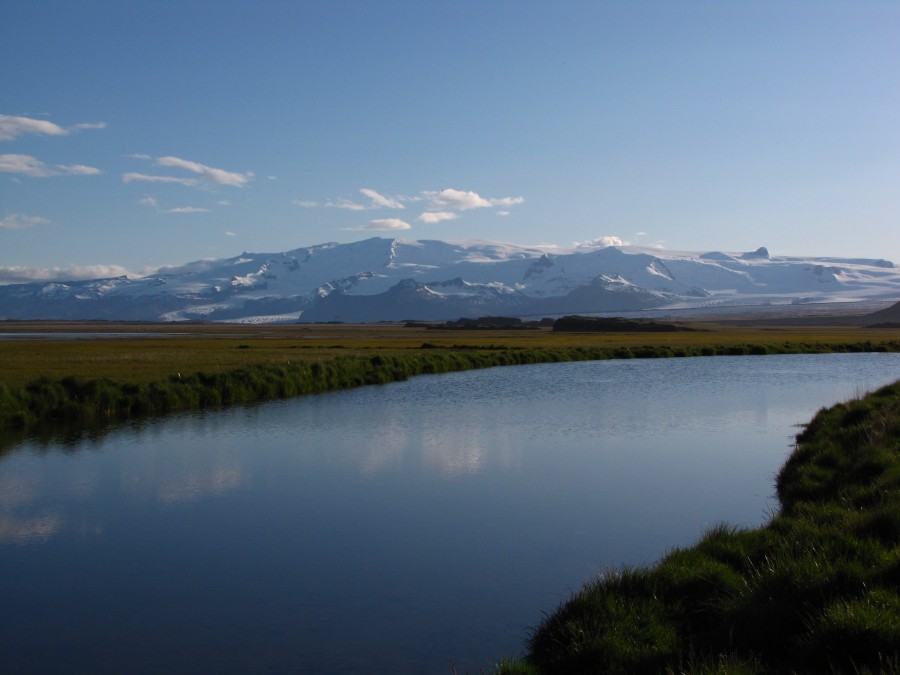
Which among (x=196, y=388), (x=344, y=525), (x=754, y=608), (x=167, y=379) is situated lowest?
(x=344, y=525)

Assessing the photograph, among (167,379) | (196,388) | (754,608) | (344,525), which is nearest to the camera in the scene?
(754,608)

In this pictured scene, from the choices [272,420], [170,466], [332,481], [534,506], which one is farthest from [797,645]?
[272,420]

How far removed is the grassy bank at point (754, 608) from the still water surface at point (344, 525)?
924 mm

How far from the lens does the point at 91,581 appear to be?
9.73 metres

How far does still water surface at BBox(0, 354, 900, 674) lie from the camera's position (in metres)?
7.98

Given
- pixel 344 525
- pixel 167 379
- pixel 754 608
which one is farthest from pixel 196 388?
pixel 754 608

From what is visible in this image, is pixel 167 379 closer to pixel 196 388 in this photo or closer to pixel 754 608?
pixel 196 388

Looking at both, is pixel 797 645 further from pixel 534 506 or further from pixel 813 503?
pixel 534 506

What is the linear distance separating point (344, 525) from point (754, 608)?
262 inches

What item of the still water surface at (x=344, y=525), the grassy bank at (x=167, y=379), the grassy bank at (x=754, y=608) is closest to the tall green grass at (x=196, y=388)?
the grassy bank at (x=167, y=379)

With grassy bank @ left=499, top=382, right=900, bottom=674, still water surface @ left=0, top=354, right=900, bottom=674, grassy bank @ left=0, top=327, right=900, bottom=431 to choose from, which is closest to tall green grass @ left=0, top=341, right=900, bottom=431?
grassy bank @ left=0, top=327, right=900, bottom=431

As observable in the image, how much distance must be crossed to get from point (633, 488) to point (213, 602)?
25.0 ft

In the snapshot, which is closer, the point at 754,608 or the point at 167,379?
the point at 754,608

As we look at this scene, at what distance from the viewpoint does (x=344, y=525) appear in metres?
12.0
